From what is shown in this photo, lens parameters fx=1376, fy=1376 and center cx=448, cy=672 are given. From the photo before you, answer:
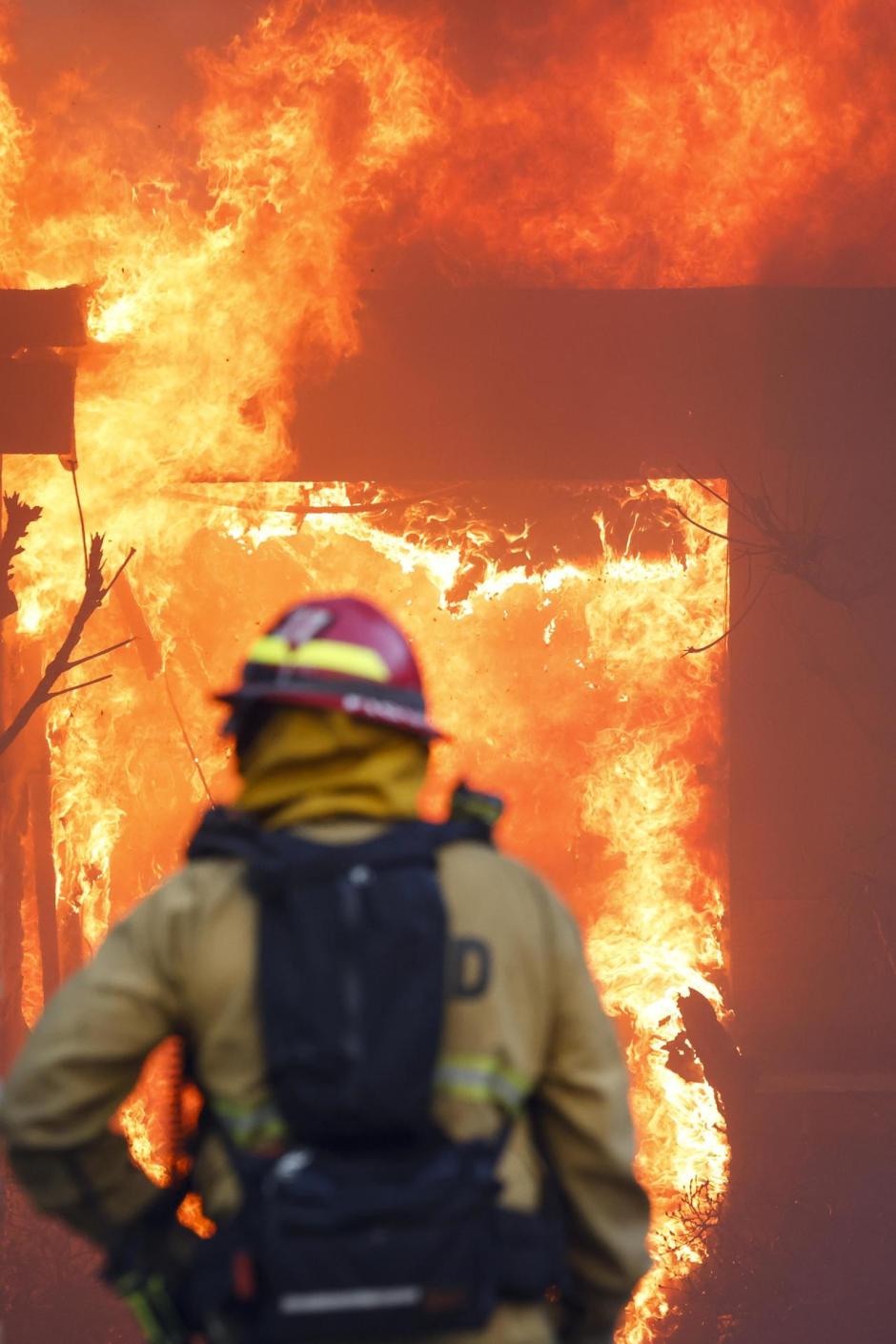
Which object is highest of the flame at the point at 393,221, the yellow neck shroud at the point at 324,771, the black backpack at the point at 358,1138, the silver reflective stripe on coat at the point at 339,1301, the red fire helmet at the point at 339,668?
the flame at the point at 393,221

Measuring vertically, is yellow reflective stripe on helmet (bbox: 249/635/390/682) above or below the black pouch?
above

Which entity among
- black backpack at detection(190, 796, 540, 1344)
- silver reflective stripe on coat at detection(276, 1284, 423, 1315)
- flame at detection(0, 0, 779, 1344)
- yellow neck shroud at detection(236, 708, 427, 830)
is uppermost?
flame at detection(0, 0, 779, 1344)

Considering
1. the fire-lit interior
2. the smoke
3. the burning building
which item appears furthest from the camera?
the fire-lit interior

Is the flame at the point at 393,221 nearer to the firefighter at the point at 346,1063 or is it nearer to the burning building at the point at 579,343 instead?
the burning building at the point at 579,343

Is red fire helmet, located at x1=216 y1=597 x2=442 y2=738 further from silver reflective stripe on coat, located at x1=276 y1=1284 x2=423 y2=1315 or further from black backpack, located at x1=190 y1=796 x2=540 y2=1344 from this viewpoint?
silver reflective stripe on coat, located at x1=276 y1=1284 x2=423 y2=1315

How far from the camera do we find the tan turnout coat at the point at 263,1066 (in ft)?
5.89

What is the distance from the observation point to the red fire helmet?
74.7 inches

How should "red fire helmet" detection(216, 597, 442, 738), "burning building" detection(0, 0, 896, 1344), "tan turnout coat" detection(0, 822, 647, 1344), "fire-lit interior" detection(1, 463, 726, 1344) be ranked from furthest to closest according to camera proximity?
1. "fire-lit interior" detection(1, 463, 726, 1344)
2. "burning building" detection(0, 0, 896, 1344)
3. "red fire helmet" detection(216, 597, 442, 738)
4. "tan turnout coat" detection(0, 822, 647, 1344)

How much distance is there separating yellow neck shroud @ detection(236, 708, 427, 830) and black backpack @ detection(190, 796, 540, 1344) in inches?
3.7

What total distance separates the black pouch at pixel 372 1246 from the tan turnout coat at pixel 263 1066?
86 mm

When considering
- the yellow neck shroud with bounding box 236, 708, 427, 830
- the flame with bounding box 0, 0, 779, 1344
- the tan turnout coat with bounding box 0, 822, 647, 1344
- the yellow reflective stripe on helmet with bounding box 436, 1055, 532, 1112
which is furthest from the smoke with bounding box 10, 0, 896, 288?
the yellow reflective stripe on helmet with bounding box 436, 1055, 532, 1112

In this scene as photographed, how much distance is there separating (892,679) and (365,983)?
907 centimetres

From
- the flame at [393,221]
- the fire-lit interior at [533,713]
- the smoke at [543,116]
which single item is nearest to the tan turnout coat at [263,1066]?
the flame at [393,221]

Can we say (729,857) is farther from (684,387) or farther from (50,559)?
(50,559)
